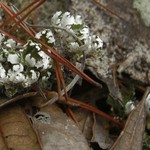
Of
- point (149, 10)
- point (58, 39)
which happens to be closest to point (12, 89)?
point (58, 39)

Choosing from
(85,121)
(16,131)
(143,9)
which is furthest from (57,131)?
(143,9)

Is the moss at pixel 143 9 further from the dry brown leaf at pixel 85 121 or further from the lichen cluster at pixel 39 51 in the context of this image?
the dry brown leaf at pixel 85 121

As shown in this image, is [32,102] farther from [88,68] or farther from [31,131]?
[88,68]

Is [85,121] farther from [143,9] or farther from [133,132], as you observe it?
[143,9]

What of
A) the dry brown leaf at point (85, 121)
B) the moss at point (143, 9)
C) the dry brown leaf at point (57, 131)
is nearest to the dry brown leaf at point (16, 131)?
the dry brown leaf at point (57, 131)

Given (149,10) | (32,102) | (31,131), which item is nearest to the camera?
(31,131)

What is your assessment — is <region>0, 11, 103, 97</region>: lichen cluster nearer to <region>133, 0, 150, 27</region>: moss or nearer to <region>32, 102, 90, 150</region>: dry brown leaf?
<region>32, 102, 90, 150</region>: dry brown leaf
